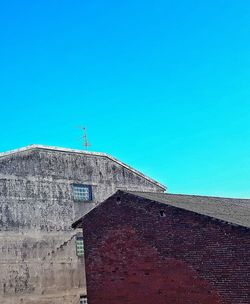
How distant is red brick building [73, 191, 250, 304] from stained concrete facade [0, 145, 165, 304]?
3.51m

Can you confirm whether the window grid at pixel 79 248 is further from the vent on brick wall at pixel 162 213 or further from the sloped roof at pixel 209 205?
the vent on brick wall at pixel 162 213

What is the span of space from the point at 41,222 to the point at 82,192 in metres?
3.01

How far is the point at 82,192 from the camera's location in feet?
78.7

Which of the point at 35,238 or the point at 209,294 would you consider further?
the point at 35,238

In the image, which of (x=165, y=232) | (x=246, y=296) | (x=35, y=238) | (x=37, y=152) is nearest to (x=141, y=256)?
(x=165, y=232)

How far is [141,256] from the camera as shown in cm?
1633

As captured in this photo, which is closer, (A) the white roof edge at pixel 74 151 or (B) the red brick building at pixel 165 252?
(B) the red brick building at pixel 165 252

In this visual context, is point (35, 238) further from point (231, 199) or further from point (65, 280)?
point (231, 199)

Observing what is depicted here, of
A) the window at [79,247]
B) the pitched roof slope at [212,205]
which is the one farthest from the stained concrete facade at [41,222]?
the pitched roof slope at [212,205]

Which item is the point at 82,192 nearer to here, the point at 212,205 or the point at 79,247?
the point at 79,247

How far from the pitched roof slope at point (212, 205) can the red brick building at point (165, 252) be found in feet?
0.24

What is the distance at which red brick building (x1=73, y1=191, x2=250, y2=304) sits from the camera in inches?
543

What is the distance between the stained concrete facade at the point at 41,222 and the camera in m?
20.5

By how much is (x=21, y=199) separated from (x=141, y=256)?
747 centimetres
